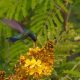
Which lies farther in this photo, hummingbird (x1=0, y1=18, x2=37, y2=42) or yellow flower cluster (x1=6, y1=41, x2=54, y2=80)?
hummingbird (x1=0, y1=18, x2=37, y2=42)

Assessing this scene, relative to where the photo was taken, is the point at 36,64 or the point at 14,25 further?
the point at 14,25

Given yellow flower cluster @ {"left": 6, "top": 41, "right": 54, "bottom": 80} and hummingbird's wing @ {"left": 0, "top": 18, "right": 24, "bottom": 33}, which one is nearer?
yellow flower cluster @ {"left": 6, "top": 41, "right": 54, "bottom": 80}

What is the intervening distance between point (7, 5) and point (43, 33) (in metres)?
0.26

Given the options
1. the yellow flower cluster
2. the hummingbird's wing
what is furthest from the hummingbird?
the yellow flower cluster

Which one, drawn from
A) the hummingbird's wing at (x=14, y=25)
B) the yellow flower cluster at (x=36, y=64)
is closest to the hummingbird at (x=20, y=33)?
the hummingbird's wing at (x=14, y=25)

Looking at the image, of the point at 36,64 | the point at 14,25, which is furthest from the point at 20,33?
the point at 36,64

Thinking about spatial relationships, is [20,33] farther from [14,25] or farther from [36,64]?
[36,64]

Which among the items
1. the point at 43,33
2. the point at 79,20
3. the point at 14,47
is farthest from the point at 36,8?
the point at 79,20

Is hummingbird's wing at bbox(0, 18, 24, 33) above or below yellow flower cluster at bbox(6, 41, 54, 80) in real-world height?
above

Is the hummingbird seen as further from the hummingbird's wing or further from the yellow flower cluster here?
the yellow flower cluster

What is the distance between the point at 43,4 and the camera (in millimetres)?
2143

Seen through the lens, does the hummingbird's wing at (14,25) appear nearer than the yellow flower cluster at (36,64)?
No

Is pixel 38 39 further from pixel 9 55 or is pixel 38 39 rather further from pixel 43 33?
pixel 43 33

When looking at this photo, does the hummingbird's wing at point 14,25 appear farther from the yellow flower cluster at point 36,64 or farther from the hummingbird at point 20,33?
the yellow flower cluster at point 36,64
